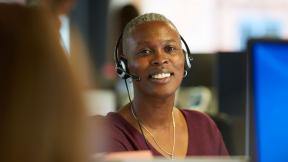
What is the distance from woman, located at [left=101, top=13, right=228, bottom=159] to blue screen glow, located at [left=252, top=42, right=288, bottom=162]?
0.07 m

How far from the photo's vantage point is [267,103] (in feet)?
2.90

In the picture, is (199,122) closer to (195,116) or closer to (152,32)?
(195,116)

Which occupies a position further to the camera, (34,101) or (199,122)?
(199,122)

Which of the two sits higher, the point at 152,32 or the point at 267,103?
the point at 152,32

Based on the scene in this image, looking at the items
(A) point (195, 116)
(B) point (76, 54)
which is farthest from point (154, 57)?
(B) point (76, 54)

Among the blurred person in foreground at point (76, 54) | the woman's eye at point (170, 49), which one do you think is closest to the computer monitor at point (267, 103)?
the woman's eye at point (170, 49)

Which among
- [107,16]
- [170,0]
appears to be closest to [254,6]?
[170,0]

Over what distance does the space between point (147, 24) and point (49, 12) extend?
0.39 metres

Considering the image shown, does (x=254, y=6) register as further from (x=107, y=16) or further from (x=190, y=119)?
(x=190, y=119)

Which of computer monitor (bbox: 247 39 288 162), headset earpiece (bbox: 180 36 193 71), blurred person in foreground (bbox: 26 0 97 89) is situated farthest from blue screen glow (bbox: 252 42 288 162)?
blurred person in foreground (bbox: 26 0 97 89)

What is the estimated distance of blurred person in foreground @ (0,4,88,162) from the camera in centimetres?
46

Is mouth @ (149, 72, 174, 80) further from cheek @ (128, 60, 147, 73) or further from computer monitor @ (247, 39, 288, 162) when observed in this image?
computer monitor @ (247, 39, 288, 162)

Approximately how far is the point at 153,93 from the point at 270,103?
0.18 metres

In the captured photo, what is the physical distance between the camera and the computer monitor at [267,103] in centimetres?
88
